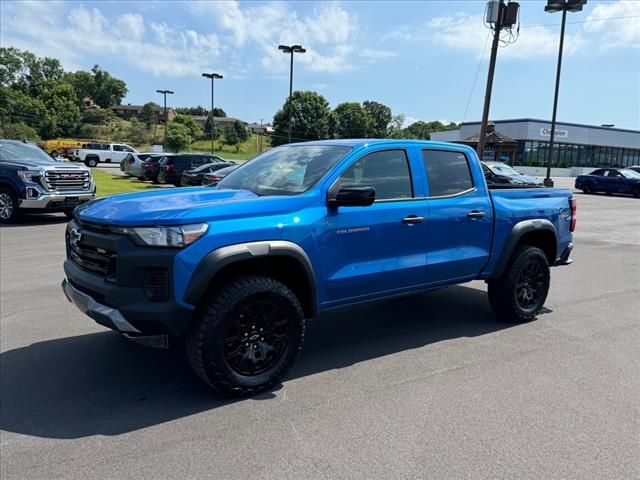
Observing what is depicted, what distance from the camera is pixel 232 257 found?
337 cm

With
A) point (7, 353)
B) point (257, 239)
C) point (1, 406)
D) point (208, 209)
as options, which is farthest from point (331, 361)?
point (7, 353)

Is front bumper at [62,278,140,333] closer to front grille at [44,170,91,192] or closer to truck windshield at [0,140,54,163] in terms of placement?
front grille at [44,170,91,192]

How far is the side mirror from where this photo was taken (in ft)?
12.2

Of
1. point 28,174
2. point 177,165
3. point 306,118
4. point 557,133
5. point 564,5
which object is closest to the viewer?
point 28,174

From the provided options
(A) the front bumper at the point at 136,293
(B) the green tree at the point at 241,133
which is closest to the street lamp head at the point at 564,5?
(A) the front bumper at the point at 136,293

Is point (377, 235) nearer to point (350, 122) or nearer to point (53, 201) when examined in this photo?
point (53, 201)

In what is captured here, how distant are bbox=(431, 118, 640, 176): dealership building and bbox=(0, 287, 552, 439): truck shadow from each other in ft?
153

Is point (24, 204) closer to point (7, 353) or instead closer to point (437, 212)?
point (7, 353)

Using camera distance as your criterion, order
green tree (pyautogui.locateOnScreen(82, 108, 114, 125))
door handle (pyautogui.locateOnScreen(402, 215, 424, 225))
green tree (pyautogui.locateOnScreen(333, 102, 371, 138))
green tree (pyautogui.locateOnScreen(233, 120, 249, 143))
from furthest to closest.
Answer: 1. green tree (pyautogui.locateOnScreen(82, 108, 114, 125))
2. green tree (pyautogui.locateOnScreen(333, 102, 371, 138))
3. green tree (pyautogui.locateOnScreen(233, 120, 249, 143))
4. door handle (pyautogui.locateOnScreen(402, 215, 424, 225))

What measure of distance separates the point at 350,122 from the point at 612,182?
73278mm

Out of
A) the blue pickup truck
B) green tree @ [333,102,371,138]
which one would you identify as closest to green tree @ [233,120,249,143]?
green tree @ [333,102,371,138]

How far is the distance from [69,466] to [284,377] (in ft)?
5.14

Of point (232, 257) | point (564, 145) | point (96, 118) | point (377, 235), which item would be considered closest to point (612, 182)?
point (377, 235)

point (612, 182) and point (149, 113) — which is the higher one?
point (149, 113)
